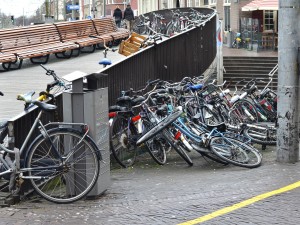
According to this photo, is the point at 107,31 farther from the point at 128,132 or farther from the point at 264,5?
the point at 128,132

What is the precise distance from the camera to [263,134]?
10719mm

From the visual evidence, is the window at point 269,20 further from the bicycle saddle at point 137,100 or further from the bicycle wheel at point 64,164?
the bicycle wheel at point 64,164

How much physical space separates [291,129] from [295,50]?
3.49 ft

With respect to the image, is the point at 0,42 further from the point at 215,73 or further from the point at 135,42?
the point at 215,73

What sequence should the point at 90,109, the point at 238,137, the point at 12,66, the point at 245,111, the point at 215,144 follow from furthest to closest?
the point at 12,66, the point at 245,111, the point at 238,137, the point at 215,144, the point at 90,109

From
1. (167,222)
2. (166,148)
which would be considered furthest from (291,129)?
(167,222)

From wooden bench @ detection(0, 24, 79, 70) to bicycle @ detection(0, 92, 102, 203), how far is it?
11.2 m

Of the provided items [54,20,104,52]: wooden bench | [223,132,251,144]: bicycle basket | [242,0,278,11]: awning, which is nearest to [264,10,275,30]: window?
[242,0,278,11]: awning

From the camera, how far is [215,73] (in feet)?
72.7

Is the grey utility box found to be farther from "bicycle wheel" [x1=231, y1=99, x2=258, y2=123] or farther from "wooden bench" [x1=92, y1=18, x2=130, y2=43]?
"wooden bench" [x1=92, y1=18, x2=130, y2=43]

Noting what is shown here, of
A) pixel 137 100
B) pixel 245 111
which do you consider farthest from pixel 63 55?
pixel 137 100

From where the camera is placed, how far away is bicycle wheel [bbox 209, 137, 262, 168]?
8.98 m

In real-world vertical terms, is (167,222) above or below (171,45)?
below

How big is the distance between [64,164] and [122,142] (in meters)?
2.55
